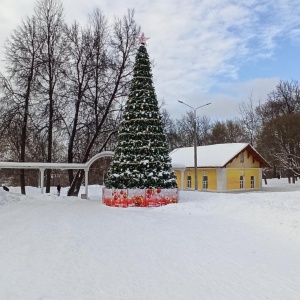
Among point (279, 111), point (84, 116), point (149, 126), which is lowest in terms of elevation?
point (149, 126)

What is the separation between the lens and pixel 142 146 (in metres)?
18.0

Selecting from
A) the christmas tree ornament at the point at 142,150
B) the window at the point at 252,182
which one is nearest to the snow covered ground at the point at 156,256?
the christmas tree ornament at the point at 142,150

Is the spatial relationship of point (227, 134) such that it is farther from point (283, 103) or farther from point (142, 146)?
point (142, 146)

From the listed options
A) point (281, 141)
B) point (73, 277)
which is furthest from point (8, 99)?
point (281, 141)

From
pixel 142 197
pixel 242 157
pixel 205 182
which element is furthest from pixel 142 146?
pixel 242 157

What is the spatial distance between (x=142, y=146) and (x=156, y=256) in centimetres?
1094

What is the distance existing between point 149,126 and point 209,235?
9.52 metres

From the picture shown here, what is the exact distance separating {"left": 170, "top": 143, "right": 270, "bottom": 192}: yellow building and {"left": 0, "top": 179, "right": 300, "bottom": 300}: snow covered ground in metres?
21.3

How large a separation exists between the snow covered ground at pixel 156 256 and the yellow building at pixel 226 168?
69.9ft

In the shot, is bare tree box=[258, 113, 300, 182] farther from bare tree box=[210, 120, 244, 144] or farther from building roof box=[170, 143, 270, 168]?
bare tree box=[210, 120, 244, 144]

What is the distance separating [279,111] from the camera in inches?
2020

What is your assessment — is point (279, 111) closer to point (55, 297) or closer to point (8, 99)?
point (8, 99)

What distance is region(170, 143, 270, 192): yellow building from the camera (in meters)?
34.2

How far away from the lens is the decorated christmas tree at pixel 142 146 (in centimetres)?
1761
